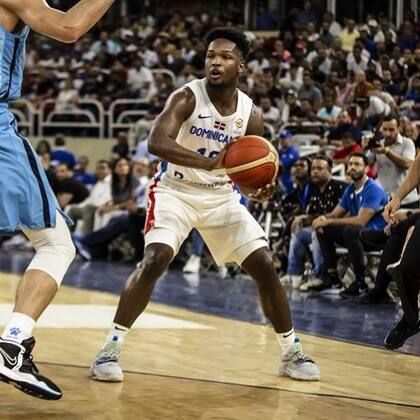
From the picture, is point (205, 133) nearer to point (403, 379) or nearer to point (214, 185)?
point (214, 185)

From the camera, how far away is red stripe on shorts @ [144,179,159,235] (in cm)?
541

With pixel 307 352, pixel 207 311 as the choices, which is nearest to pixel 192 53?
pixel 207 311

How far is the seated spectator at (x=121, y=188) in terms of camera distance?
44.0ft

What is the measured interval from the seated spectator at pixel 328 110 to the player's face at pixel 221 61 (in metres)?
7.96

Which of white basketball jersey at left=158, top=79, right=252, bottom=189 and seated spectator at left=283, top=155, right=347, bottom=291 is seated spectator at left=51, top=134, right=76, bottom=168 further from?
white basketball jersey at left=158, top=79, right=252, bottom=189

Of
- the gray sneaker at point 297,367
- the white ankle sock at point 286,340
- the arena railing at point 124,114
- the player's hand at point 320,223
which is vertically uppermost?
the white ankle sock at point 286,340

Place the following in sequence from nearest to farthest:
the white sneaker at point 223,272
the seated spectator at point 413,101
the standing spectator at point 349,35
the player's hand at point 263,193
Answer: the player's hand at point 263,193 < the white sneaker at point 223,272 < the seated spectator at point 413,101 < the standing spectator at point 349,35

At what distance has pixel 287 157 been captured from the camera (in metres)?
12.2

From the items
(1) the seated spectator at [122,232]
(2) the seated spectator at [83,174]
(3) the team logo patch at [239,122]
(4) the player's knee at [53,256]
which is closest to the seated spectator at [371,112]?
(1) the seated spectator at [122,232]

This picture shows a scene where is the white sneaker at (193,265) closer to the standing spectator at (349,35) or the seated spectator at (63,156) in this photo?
the seated spectator at (63,156)

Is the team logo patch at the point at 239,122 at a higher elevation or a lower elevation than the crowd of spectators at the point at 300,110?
higher

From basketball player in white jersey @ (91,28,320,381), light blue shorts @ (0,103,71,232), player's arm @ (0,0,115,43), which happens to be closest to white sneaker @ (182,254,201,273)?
basketball player in white jersey @ (91,28,320,381)

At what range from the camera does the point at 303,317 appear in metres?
8.02

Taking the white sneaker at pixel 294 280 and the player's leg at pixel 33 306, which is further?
the white sneaker at pixel 294 280
